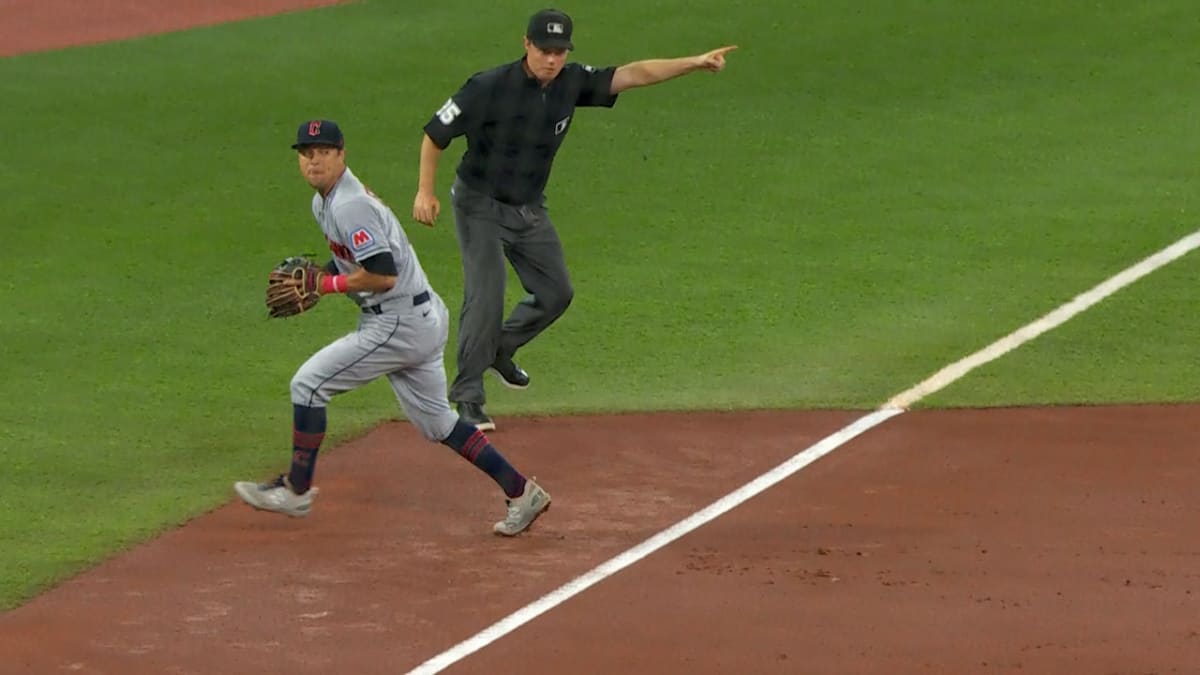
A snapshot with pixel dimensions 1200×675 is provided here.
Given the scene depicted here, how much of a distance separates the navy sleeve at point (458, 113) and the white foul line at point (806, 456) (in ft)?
7.51

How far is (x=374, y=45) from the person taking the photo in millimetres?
18562

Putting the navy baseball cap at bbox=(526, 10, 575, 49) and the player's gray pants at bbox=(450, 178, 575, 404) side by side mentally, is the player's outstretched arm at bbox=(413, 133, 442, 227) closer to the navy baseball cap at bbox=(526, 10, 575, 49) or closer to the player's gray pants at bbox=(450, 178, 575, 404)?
the player's gray pants at bbox=(450, 178, 575, 404)

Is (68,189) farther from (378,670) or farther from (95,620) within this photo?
(378,670)

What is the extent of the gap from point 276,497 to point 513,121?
7.82 ft

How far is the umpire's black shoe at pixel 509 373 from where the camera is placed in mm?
10875

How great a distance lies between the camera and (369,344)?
8.81 m

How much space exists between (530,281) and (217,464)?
187 cm

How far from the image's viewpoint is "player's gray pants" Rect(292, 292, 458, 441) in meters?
8.83

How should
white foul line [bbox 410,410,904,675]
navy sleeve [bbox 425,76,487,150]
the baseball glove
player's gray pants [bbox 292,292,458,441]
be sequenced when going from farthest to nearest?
1. navy sleeve [bbox 425,76,487,150]
2. player's gray pants [bbox 292,292,458,441]
3. the baseball glove
4. white foul line [bbox 410,410,904,675]

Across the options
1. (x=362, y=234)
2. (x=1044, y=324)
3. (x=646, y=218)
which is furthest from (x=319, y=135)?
(x=646, y=218)

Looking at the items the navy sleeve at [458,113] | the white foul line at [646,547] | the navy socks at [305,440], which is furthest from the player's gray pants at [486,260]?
the white foul line at [646,547]

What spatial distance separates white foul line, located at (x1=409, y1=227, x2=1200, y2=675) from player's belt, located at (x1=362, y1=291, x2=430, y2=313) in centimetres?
140

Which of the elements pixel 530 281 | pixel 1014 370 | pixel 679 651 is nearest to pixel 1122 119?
pixel 1014 370

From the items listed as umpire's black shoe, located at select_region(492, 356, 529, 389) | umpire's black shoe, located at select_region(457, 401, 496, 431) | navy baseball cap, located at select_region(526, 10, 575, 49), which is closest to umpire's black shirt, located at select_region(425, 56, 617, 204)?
navy baseball cap, located at select_region(526, 10, 575, 49)
